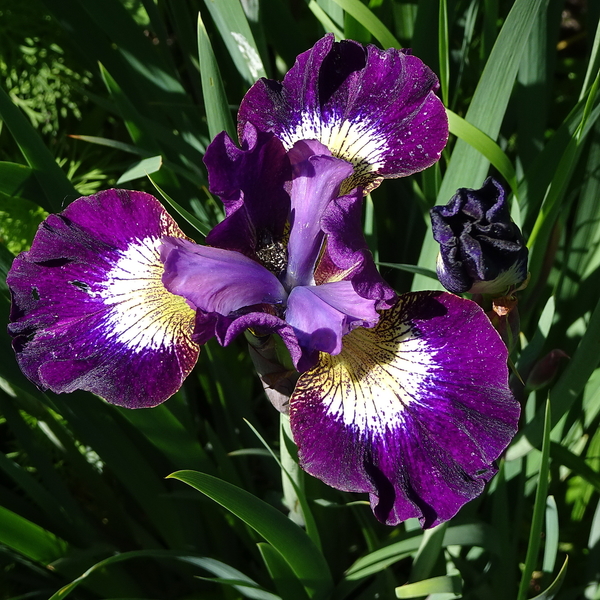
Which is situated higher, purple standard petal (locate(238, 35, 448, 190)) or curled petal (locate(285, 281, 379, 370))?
purple standard petal (locate(238, 35, 448, 190))

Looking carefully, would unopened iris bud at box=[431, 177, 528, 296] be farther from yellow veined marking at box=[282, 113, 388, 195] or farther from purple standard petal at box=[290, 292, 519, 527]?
yellow veined marking at box=[282, 113, 388, 195]

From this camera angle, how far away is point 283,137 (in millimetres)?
918

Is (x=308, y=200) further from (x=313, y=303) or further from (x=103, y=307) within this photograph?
(x=103, y=307)

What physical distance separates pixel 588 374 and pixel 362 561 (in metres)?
0.46

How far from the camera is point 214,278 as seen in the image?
73cm

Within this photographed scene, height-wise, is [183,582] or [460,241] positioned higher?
[460,241]

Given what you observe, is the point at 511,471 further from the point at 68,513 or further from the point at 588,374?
the point at 68,513

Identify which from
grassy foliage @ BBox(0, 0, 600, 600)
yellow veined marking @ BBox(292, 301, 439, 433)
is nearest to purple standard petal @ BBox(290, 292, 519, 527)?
yellow veined marking @ BBox(292, 301, 439, 433)

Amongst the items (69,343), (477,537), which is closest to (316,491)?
(477,537)

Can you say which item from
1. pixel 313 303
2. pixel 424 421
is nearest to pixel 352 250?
pixel 313 303

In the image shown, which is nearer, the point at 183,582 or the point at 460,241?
the point at 460,241

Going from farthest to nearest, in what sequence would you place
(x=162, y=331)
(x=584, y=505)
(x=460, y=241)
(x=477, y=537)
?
(x=584, y=505), (x=477, y=537), (x=162, y=331), (x=460, y=241)

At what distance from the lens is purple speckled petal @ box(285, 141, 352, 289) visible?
801mm

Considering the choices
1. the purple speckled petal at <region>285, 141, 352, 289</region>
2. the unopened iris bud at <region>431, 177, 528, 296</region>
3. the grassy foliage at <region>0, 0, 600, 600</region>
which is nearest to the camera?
the unopened iris bud at <region>431, 177, 528, 296</region>
